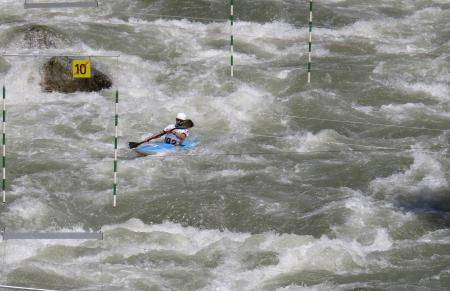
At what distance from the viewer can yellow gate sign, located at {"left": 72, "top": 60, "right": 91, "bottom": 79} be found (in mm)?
13441

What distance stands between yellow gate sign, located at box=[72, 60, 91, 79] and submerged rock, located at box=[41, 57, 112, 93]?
139 millimetres

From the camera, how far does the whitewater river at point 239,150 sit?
956 centimetres

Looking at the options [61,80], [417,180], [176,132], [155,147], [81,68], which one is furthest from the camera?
[61,80]

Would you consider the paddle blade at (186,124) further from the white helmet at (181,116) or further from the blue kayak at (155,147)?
the blue kayak at (155,147)

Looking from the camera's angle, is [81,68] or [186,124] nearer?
[186,124]

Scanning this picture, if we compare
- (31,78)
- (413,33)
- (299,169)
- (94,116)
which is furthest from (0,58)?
(413,33)

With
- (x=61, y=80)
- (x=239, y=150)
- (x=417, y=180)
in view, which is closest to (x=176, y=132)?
(x=239, y=150)

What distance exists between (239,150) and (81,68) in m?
2.61

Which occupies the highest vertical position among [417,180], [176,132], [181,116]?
[181,116]

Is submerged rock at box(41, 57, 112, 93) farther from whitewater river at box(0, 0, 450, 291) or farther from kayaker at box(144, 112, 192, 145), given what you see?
kayaker at box(144, 112, 192, 145)


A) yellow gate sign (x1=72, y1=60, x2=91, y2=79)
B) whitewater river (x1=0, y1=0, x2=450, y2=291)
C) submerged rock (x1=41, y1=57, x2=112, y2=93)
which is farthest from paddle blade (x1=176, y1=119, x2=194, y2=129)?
submerged rock (x1=41, y1=57, x2=112, y2=93)

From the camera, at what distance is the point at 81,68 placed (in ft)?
45.0

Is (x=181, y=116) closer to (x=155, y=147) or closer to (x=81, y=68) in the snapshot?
(x=155, y=147)

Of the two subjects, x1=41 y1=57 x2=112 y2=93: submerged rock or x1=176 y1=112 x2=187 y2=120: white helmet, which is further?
x1=41 y1=57 x2=112 y2=93: submerged rock
